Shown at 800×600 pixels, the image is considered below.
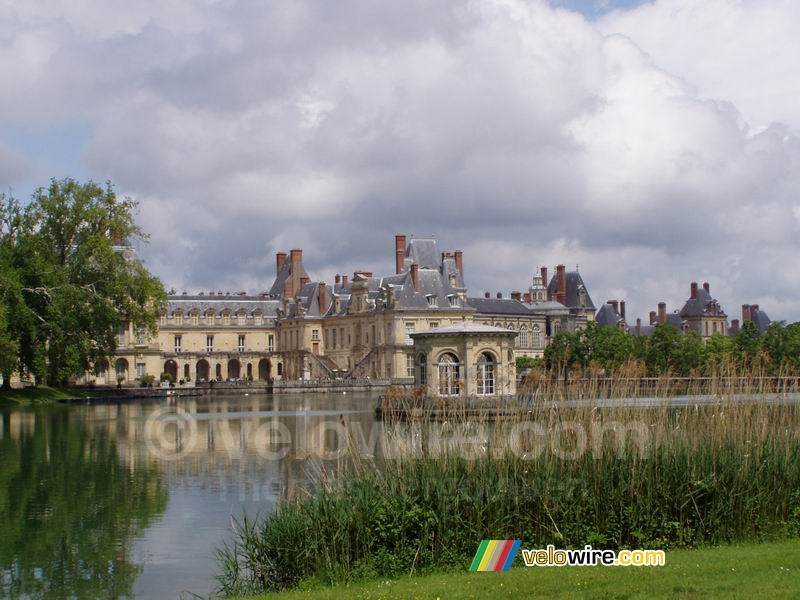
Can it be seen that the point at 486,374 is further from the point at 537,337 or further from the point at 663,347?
the point at 537,337

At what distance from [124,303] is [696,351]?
1233 inches

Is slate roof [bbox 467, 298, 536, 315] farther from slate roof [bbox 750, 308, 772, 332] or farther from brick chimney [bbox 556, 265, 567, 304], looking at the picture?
slate roof [bbox 750, 308, 772, 332]

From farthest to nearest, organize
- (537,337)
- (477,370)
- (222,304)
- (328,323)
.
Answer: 1. (537,337)
2. (222,304)
3. (328,323)
4. (477,370)

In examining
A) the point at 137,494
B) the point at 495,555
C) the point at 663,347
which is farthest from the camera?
the point at 663,347

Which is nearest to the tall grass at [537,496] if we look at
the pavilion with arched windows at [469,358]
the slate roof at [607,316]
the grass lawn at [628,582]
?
the grass lawn at [628,582]

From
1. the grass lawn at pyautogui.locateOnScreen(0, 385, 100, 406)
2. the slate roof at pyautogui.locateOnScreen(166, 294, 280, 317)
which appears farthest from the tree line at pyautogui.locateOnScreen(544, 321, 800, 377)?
the slate roof at pyautogui.locateOnScreen(166, 294, 280, 317)

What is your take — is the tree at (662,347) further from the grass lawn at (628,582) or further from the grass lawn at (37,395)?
the grass lawn at (628,582)

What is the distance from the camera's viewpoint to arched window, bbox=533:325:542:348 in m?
89.6

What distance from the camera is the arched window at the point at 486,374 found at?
35844mm

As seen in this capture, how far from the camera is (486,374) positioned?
36.1 m

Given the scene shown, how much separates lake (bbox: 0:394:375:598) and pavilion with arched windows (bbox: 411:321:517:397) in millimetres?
4905

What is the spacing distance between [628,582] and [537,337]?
81708mm
